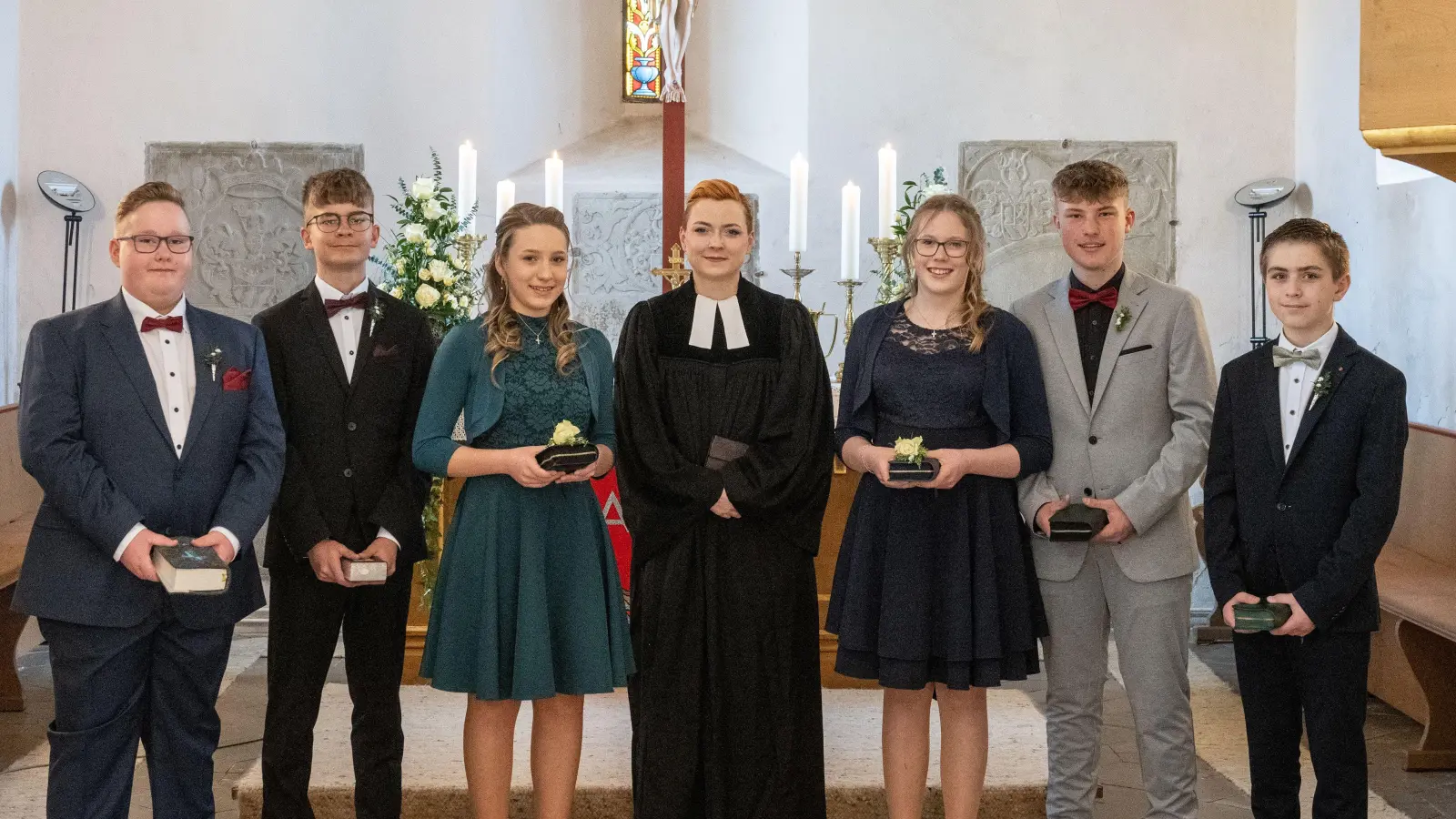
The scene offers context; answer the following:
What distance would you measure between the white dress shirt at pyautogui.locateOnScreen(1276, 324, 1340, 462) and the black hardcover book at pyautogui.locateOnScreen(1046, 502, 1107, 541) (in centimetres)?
45

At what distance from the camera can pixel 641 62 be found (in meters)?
8.55

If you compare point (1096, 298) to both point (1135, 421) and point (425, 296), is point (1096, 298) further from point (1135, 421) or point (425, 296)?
point (425, 296)

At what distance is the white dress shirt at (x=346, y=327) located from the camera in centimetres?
350

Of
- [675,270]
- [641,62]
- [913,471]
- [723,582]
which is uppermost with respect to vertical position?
[641,62]

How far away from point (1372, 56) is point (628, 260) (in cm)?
577

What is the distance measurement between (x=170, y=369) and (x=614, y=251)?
4640 mm

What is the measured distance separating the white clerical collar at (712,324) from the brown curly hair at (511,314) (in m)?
0.29

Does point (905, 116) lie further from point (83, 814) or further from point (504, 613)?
point (83, 814)

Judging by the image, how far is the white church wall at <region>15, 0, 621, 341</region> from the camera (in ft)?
24.1

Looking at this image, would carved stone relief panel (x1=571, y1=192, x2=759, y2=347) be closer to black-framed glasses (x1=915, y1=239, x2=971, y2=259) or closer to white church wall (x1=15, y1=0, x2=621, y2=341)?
white church wall (x1=15, y1=0, x2=621, y2=341)

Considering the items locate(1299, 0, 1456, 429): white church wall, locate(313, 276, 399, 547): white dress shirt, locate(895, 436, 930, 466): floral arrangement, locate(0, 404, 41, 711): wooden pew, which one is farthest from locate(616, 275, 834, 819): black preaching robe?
locate(1299, 0, 1456, 429): white church wall

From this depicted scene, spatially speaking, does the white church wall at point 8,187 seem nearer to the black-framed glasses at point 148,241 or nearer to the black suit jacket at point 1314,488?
the black-framed glasses at point 148,241

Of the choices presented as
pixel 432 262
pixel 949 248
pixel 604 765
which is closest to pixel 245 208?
pixel 432 262

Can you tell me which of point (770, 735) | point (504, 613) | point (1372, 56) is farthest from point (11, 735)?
point (1372, 56)
